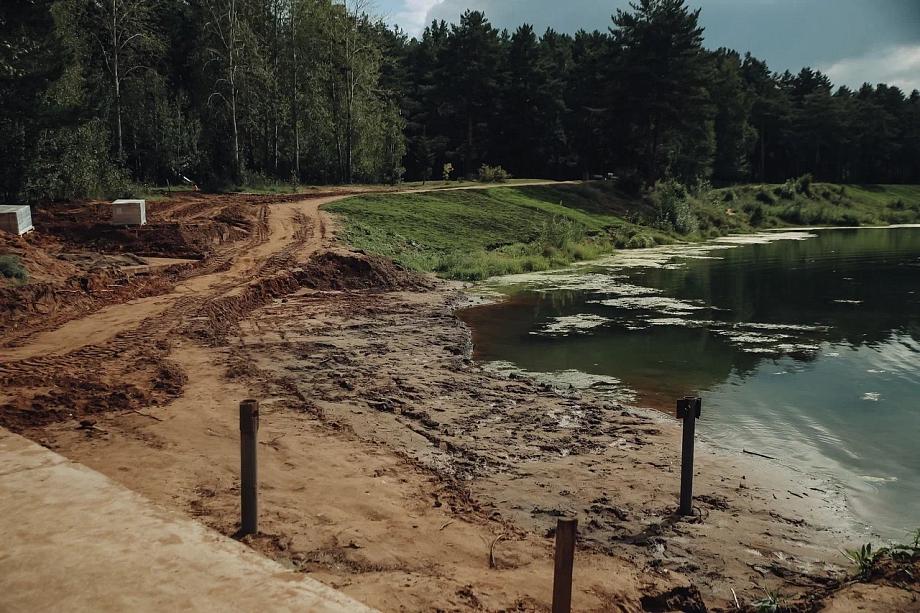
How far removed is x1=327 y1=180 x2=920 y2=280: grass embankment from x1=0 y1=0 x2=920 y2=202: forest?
18.3 feet

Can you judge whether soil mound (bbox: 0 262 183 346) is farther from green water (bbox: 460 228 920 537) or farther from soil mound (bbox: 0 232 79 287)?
green water (bbox: 460 228 920 537)

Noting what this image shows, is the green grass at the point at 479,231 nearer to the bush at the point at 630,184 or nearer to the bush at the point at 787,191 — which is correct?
the bush at the point at 630,184

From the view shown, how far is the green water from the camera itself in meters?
9.00

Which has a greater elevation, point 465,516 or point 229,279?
point 229,279

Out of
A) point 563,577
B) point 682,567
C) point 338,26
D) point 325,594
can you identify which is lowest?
point 682,567

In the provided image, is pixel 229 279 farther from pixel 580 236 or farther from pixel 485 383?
pixel 580 236

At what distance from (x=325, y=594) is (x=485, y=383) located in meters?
7.05

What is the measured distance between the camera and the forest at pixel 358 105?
26.1 m

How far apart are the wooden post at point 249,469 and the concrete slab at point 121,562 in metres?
0.39

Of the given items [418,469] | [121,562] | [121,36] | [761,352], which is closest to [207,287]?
[418,469]

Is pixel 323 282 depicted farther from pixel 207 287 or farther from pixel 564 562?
pixel 564 562

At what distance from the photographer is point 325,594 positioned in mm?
4621

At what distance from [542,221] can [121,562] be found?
106 ft

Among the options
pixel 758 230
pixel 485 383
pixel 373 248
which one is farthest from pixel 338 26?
pixel 485 383
